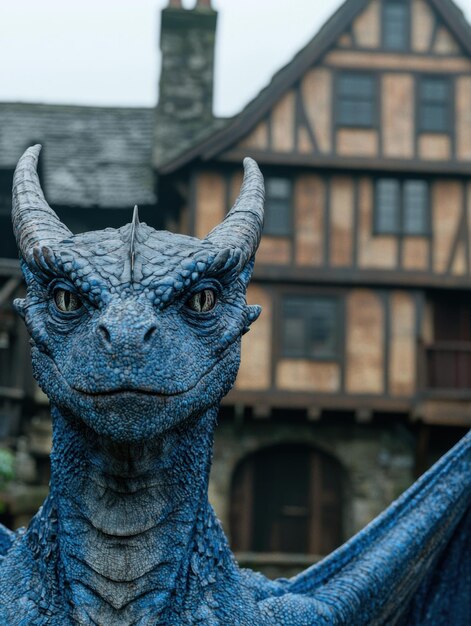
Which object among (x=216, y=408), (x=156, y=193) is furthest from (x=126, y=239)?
(x=156, y=193)

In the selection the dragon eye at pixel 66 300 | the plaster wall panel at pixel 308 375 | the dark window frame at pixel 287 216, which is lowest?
the dragon eye at pixel 66 300

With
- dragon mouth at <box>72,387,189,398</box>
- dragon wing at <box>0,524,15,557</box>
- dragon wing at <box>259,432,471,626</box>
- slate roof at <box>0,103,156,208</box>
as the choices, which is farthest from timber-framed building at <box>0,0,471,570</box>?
dragon mouth at <box>72,387,189,398</box>

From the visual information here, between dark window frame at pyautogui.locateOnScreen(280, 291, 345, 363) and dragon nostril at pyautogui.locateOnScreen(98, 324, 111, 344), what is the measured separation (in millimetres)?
16022

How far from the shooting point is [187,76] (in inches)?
797

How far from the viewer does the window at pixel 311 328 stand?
724 inches

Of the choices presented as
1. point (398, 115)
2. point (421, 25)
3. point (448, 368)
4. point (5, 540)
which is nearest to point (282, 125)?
point (398, 115)

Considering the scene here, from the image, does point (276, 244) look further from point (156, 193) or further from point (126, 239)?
point (126, 239)

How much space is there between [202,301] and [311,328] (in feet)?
53.4

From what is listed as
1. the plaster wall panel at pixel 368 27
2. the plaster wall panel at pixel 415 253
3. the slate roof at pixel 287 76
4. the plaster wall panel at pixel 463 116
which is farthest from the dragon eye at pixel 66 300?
the plaster wall panel at pixel 463 116

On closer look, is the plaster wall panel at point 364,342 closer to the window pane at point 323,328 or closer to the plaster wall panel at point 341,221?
the window pane at point 323,328

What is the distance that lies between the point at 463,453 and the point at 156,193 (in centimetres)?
1678

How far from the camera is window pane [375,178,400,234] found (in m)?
18.5

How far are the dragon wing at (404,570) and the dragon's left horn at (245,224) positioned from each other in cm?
98

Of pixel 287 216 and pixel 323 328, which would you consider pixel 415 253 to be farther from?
pixel 287 216
